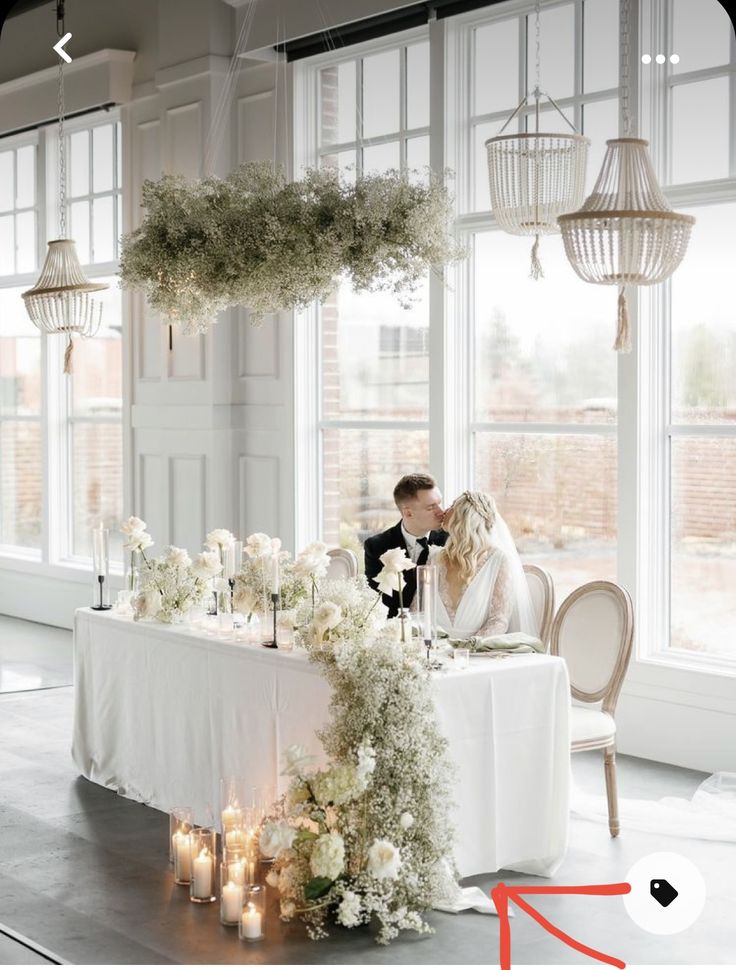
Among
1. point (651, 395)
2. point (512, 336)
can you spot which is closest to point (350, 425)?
point (512, 336)

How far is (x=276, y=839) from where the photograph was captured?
4.03 m

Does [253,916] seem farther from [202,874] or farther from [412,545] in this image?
[412,545]

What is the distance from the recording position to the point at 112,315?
9.84 m

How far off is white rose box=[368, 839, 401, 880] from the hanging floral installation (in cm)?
209

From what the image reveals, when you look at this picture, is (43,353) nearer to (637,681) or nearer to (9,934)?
(637,681)

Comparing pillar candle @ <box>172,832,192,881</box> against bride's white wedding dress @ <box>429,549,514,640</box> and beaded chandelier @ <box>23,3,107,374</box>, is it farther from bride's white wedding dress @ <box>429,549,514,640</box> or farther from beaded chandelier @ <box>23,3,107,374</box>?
beaded chandelier @ <box>23,3,107,374</box>

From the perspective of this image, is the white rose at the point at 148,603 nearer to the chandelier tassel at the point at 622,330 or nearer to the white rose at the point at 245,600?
the white rose at the point at 245,600

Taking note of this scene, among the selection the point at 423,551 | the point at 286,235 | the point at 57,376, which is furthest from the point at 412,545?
the point at 57,376

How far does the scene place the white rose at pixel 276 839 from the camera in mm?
4027

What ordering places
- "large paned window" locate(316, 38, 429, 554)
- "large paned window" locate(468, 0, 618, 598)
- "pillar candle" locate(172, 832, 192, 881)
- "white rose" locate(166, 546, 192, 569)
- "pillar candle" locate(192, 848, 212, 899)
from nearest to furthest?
"pillar candle" locate(192, 848, 212, 899) → "pillar candle" locate(172, 832, 192, 881) → "white rose" locate(166, 546, 192, 569) → "large paned window" locate(468, 0, 618, 598) → "large paned window" locate(316, 38, 429, 554)

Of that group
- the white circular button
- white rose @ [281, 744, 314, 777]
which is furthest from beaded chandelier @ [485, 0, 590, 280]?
the white circular button

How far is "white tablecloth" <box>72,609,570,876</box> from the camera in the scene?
4.43 meters

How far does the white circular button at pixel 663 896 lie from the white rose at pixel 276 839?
1.11 m

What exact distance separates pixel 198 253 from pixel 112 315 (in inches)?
191
